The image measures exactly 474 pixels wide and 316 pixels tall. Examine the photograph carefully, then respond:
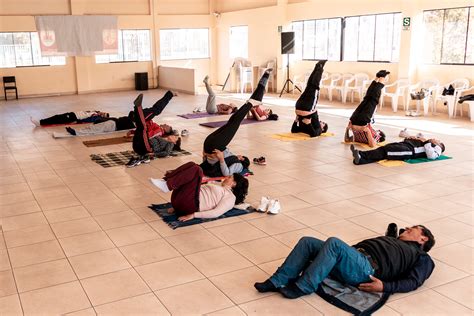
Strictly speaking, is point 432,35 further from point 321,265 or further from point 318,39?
point 321,265

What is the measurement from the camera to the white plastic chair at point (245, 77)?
52.3ft

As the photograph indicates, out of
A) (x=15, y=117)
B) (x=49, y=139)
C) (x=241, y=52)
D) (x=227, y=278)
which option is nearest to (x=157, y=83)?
(x=241, y=52)

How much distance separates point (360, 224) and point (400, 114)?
23.6 ft

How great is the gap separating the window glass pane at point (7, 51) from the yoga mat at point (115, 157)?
31.8 ft

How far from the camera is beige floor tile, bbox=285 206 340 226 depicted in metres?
4.70

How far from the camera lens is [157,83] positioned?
58.7ft

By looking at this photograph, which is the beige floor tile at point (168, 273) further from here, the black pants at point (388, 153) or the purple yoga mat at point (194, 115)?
the purple yoga mat at point (194, 115)

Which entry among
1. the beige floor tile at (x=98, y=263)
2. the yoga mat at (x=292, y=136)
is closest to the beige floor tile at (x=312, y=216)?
the beige floor tile at (x=98, y=263)

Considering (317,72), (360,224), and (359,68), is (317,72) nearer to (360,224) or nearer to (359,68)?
(360,224)

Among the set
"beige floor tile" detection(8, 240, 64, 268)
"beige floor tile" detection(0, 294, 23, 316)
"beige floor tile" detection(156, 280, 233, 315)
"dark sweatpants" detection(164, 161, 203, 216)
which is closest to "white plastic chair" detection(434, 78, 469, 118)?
"dark sweatpants" detection(164, 161, 203, 216)

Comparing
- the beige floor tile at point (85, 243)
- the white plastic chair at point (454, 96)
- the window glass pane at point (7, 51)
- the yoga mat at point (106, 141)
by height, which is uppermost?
the window glass pane at point (7, 51)

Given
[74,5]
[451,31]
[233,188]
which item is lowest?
[233,188]

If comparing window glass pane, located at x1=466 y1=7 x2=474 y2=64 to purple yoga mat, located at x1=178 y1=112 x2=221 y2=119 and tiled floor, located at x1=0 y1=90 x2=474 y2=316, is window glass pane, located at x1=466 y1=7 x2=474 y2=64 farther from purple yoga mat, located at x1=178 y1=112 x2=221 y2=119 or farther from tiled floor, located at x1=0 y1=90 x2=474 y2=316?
purple yoga mat, located at x1=178 y1=112 x2=221 y2=119

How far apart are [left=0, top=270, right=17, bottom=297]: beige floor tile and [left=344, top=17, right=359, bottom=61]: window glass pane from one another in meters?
11.5
